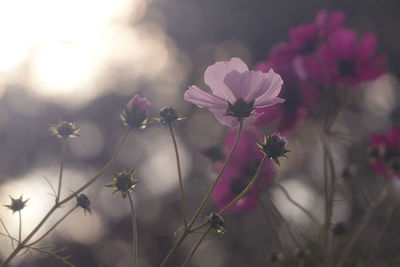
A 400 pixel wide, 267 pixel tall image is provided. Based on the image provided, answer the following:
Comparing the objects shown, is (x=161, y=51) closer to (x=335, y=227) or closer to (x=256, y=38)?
(x=256, y=38)

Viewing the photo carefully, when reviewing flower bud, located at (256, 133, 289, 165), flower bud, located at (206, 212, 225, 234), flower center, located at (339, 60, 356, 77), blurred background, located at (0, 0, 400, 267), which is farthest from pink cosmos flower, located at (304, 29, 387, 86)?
blurred background, located at (0, 0, 400, 267)

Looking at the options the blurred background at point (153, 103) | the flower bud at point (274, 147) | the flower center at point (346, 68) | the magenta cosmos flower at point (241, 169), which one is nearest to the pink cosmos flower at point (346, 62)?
the flower center at point (346, 68)

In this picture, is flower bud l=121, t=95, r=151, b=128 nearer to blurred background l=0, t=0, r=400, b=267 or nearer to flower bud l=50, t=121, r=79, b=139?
flower bud l=50, t=121, r=79, b=139

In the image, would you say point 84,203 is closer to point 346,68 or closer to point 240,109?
point 240,109

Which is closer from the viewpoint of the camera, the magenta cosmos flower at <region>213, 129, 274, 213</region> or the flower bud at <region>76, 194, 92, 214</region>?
the flower bud at <region>76, 194, 92, 214</region>

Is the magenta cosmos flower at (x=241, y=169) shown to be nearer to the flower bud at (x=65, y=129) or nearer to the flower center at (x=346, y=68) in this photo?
the flower center at (x=346, y=68)
